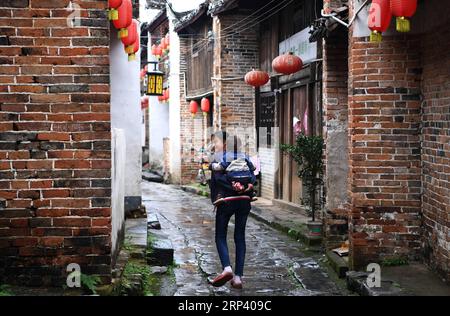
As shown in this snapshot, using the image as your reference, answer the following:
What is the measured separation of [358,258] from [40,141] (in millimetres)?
4017

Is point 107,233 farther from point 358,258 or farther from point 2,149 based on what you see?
point 358,258

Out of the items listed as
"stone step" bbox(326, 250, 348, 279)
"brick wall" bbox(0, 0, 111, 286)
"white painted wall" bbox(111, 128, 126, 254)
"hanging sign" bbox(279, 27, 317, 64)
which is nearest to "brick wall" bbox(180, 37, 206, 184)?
"hanging sign" bbox(279, 27, 317, 64)

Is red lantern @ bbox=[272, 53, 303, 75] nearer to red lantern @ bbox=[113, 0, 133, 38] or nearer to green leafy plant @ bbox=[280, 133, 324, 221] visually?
green leafy plant @ bbox=[280, 133, 324, 221]

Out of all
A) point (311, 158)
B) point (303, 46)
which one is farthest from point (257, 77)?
point (311, 158)

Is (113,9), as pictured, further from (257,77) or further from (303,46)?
(257,77)

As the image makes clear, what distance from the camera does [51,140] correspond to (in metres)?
5.13

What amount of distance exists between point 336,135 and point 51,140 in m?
4.88

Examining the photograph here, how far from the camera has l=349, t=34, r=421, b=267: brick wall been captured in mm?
7117

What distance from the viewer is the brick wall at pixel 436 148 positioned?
6.32 meters

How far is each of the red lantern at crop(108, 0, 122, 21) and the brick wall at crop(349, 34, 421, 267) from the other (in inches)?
116

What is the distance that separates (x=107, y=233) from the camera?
5.24 metres

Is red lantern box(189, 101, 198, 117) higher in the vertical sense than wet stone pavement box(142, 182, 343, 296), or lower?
higher

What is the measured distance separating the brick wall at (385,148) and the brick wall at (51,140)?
327 centimetres
